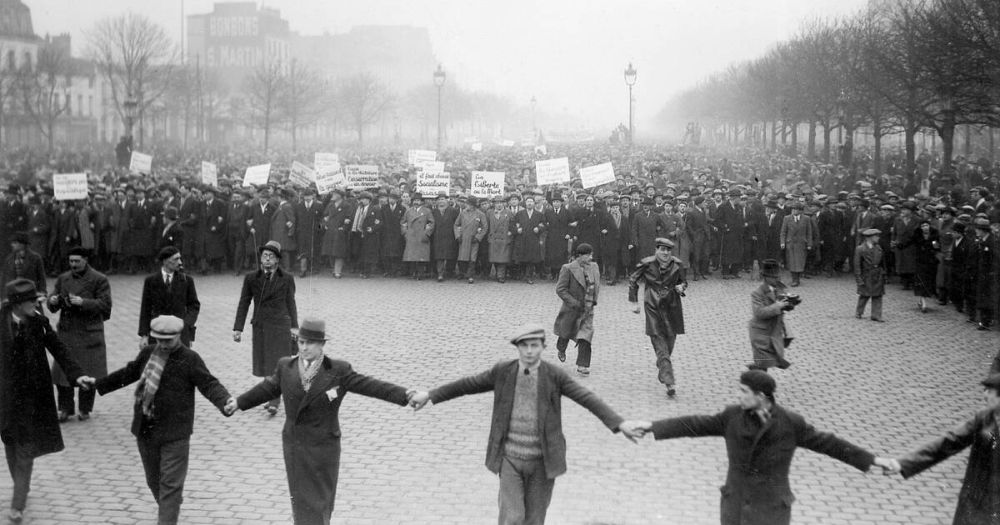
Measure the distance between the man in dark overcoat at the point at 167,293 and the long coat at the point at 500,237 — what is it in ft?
36.1

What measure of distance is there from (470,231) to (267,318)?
1088 centimetres

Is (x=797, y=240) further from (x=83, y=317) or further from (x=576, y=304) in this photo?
(x=83, y=317)

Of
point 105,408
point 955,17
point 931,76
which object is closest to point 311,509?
point 105,408

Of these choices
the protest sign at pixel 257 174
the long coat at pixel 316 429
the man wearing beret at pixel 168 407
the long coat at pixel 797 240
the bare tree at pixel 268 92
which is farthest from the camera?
the bare tree at pixel 268 92

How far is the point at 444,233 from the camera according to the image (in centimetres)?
2123

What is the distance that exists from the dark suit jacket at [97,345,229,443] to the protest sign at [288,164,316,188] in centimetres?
1597

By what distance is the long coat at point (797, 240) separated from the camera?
67.5ft

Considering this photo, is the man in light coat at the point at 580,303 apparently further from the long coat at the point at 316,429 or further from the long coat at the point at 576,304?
the long coat at the point at 316,429

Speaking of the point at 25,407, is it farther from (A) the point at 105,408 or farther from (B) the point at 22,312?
(A) the point at 105,408

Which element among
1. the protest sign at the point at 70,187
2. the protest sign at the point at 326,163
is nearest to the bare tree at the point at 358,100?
the protest sign at the point at 326,163

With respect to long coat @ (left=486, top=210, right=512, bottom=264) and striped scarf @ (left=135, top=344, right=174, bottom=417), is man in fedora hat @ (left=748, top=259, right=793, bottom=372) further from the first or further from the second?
long coat @ (left=486, top=210, right=512, bottom=264)

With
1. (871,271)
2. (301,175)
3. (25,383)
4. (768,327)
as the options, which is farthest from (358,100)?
(25,383)

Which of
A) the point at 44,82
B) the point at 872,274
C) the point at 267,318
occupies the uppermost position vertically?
the point at 44,82

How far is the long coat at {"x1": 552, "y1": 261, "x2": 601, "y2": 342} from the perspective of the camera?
12.0 metres
